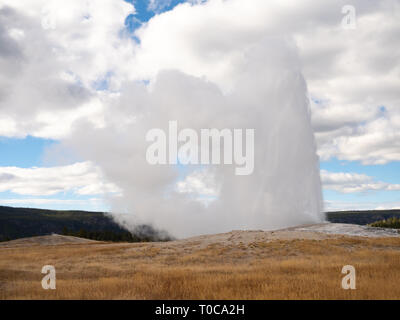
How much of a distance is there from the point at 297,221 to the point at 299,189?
19.1 feet

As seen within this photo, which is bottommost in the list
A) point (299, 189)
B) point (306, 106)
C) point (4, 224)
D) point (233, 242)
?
point (4, 224)

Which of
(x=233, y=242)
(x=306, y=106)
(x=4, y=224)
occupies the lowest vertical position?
(x=4, y=224)

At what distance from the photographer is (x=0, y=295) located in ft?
41.4

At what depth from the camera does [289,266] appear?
1831cm
